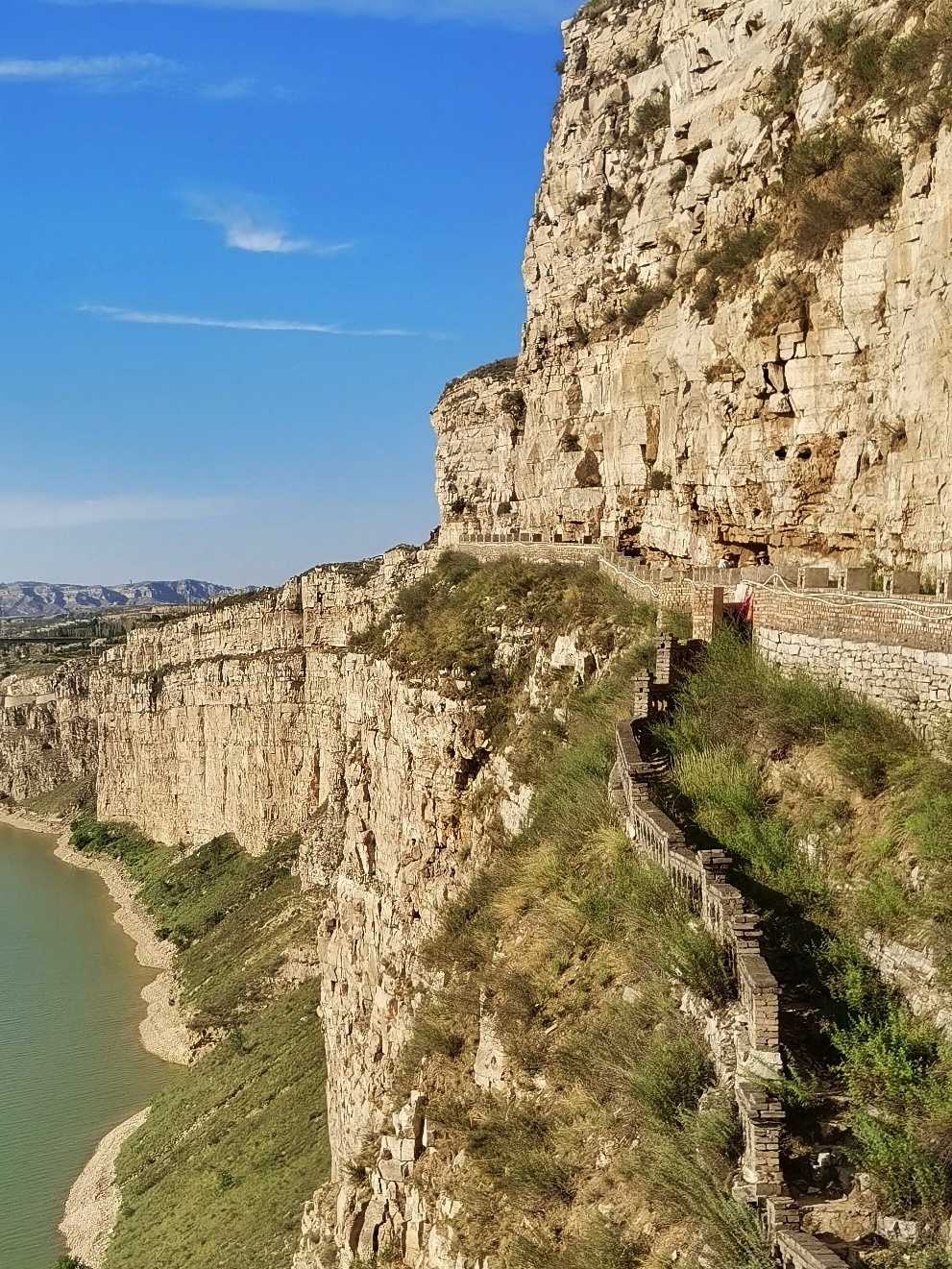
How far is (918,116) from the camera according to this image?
14.5 metres

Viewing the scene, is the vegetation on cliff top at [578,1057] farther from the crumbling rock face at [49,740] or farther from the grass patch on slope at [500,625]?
the crumbling rock face at [49,740]

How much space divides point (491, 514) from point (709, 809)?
2171 cm

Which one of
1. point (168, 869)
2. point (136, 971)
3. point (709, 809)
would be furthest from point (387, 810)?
point (168, 869)

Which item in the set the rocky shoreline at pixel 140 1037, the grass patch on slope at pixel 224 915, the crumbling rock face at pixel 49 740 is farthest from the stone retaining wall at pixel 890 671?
the crumbling rock face at pixel 49 740

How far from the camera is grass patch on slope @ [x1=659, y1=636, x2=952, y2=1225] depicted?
22.0 feet

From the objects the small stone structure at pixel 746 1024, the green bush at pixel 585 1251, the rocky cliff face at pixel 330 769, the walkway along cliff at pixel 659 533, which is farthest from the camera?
the rocky cliff face at pixel 330 769

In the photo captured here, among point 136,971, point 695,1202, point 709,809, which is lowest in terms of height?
point 136,971

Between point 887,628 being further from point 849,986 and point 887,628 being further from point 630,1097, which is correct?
point 630,1097

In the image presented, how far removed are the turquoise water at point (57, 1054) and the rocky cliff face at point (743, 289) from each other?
20.0 m

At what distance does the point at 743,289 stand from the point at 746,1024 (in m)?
14.0

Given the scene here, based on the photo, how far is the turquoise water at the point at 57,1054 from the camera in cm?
2702

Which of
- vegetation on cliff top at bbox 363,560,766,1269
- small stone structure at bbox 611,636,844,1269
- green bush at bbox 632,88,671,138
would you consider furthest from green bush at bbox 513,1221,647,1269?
green bush at bbox 632,88,671,138

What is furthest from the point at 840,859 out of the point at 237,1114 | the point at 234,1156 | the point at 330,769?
the point at 330,769

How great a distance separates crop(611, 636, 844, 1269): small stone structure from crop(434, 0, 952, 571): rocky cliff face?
604 centimetres
